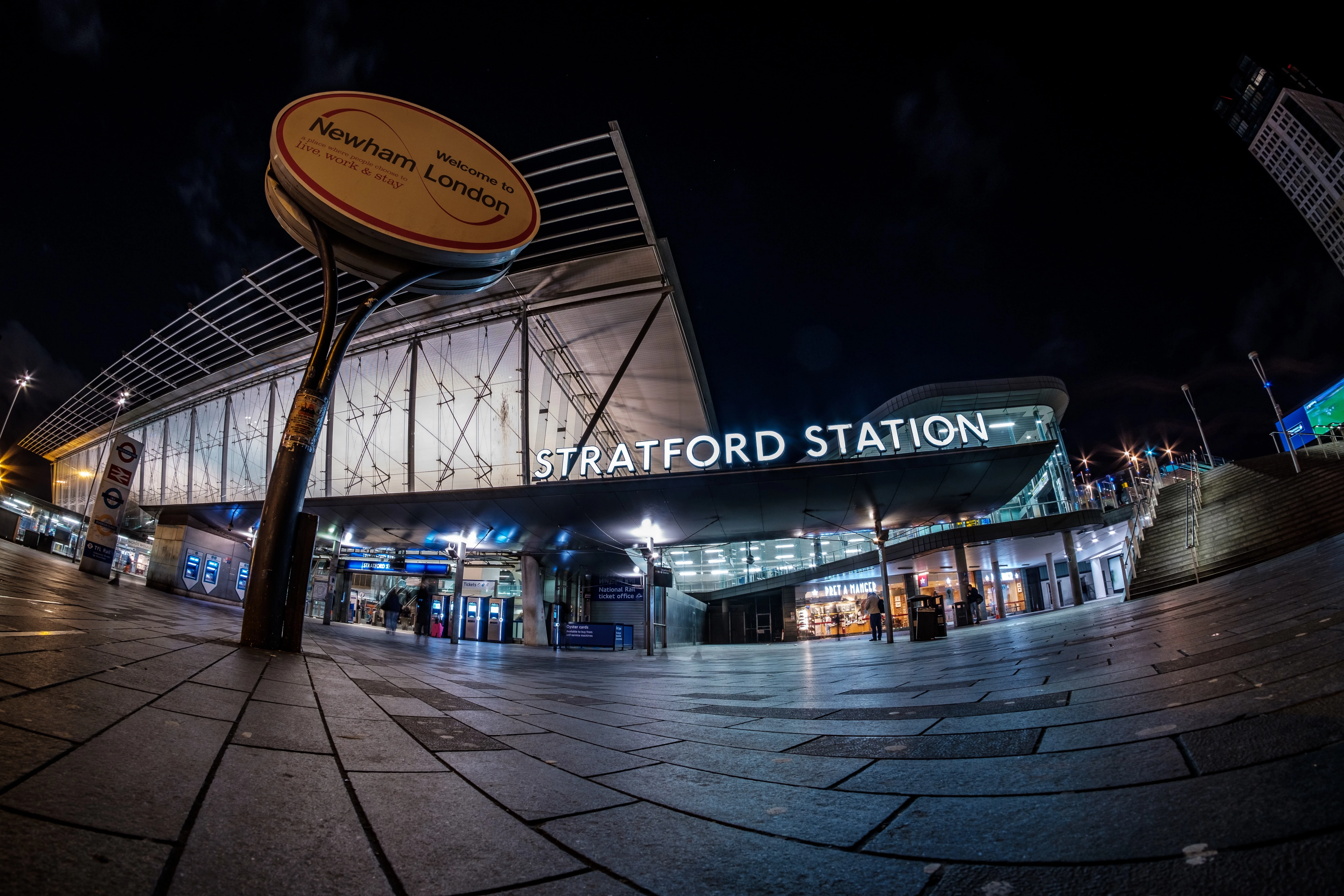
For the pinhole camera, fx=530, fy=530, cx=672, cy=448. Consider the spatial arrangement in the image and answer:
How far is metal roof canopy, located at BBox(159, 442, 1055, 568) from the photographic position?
15.7 metres

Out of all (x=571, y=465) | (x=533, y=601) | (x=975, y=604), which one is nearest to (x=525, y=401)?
(x=571, y=465)

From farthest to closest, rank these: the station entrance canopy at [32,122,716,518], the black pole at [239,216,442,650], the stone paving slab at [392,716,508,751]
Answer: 1. the station entrance canopy at [32,122,716,518]
2. the black pole at [239,216,442,650]
3. the stone paving slab at [392,716,508,751]

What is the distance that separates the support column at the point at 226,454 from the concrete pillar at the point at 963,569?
142 ft

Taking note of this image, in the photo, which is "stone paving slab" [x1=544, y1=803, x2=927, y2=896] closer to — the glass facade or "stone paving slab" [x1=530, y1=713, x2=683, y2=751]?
"stone paving slab" [x1=530, y1=713, x2=683, y2=751]

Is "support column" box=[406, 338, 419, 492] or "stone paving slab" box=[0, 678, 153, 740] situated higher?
"support column" box=[406, 338, 419, 492]

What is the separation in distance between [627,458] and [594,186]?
9601mm

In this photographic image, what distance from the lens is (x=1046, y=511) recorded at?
2967 cm

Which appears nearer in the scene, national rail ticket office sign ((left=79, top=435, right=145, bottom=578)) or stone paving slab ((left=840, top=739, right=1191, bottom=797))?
stone paving slab ((left=840, top=739, right=1191, bottom=797))

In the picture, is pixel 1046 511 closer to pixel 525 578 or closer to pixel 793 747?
pixel 525 578

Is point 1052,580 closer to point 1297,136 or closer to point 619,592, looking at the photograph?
point 619,592

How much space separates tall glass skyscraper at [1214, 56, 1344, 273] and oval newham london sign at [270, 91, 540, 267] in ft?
408

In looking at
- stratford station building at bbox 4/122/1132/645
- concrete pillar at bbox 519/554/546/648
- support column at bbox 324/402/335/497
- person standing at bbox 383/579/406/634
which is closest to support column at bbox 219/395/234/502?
stratford station building at bbox 4/122/1132/645

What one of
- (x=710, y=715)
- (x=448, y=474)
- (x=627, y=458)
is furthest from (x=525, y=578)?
(x=710, y=715)

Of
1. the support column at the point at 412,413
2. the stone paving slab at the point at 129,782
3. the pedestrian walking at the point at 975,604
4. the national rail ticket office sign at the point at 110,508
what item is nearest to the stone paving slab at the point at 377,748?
the stone paving slab at the point at 129,782
